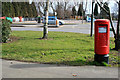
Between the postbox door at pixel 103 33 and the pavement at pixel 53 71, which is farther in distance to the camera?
the postbox door at pixel 103 33

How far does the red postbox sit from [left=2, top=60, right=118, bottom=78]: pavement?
53 centimetres

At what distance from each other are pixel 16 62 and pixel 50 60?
4.24ft

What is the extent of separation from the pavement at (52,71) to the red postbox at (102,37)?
526 millimetres

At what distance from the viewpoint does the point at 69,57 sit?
23.3 ft

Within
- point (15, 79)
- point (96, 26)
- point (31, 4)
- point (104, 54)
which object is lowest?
point (15, 79)

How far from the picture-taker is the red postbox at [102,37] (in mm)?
5958

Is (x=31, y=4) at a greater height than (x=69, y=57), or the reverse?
(x=31, y=4)

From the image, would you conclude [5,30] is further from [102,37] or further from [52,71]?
[102,37]

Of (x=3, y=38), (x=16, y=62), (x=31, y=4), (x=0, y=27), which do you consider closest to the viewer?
(x=16, y=62)

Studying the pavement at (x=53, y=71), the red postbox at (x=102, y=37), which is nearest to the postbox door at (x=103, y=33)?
the red postbox at (x=102, y=37)

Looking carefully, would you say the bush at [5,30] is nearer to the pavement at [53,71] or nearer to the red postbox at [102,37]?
the pavement at [53,71]

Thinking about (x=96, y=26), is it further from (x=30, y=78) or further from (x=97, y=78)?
(x=30, y=78)

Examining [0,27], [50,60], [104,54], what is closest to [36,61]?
[50,60]

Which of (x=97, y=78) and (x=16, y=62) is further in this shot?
(x=16, y=62)
